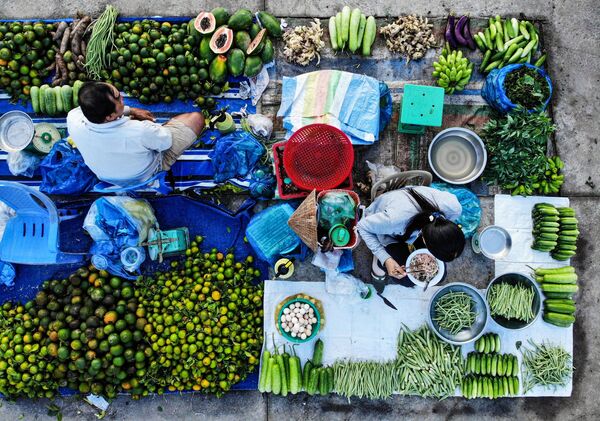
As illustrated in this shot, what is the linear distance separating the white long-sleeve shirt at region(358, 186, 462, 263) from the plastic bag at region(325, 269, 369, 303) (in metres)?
0.66

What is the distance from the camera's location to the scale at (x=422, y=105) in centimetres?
488

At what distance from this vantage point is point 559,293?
4988mm

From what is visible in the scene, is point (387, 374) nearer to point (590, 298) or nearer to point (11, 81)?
point (590, 298)

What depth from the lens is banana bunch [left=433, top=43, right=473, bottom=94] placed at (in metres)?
5.07

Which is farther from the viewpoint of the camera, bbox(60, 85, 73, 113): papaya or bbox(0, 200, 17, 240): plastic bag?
bbox(60, 85, 73, 113): papaya

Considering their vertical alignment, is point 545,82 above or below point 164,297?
above

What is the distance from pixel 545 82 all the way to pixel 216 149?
3545 mm

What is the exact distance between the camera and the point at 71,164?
16.0ft

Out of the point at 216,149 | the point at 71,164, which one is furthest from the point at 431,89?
the point at 71,164

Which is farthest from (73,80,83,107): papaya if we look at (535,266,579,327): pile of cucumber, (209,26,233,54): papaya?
(535,266,579,327): pile of cucumber

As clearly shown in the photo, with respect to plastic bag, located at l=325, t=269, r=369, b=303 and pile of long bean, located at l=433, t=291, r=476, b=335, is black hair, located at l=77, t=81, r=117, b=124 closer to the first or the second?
plastic bag, located at l=325, t=269, r=369, b=303

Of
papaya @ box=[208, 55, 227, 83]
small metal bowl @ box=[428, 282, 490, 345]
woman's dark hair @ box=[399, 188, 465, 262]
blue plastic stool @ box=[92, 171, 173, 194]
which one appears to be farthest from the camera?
papaya @ box=[208, 55, 227, 83]

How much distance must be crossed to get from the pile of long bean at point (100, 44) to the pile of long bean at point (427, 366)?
432 cm

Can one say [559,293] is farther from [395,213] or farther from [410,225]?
[395,213]
